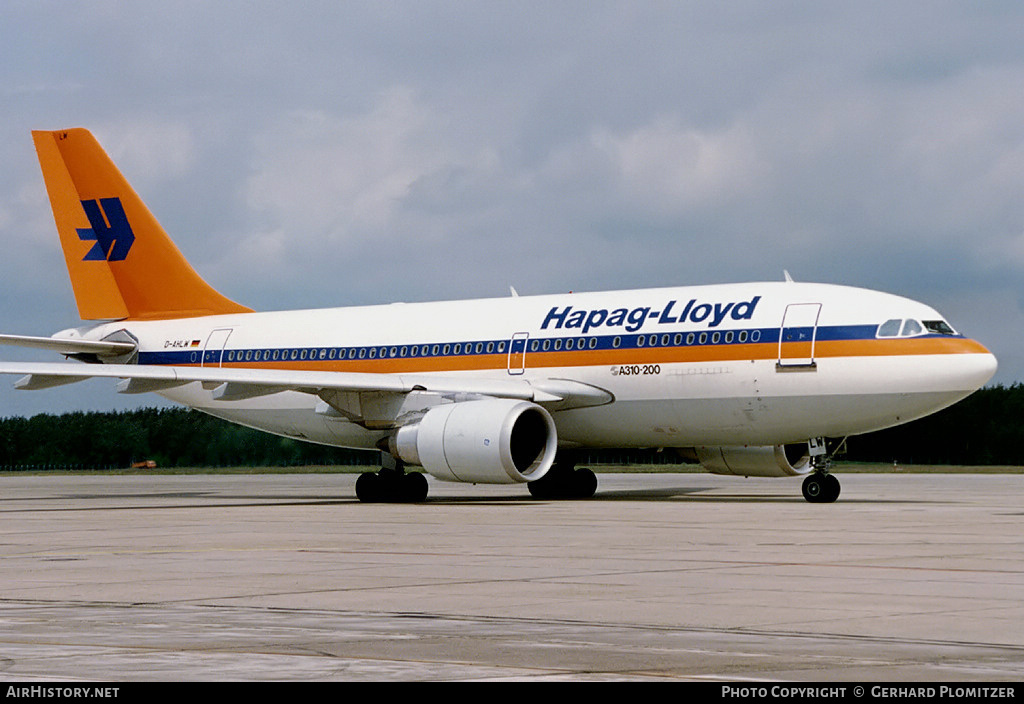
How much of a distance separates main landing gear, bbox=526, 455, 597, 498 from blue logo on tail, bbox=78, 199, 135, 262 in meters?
13.0

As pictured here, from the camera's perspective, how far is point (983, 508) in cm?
2609

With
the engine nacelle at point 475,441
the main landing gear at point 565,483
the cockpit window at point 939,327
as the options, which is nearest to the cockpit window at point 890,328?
the cockpit window at point 939,327

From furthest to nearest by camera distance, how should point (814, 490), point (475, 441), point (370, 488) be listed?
point (370, 488), point (814, 490), point (475, 441)

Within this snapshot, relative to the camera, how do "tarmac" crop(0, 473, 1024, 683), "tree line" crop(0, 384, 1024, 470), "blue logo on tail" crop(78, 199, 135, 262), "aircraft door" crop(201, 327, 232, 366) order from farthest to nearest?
1. "tree line" crop(0, 384, 1024, 470)
2. "blue logo on tail" crop(78, 199, 135, 262)
3. "aircraft door" crop(201, 327, 232, 366)
4. "tarmac" crop(0, 473, 1024, 683)

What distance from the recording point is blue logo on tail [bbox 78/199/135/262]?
38.6 meters

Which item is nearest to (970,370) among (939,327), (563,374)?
(939,327)

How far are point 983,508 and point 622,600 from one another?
52.2 ft

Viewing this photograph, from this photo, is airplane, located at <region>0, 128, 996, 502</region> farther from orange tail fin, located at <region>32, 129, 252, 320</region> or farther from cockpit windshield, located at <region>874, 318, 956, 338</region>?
orange tail fin, located at <region>32, 129, 252, 320</region>

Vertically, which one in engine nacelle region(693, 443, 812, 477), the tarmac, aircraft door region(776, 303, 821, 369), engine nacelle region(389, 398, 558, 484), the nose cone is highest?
aircraft door region(776, 303, 821, 369)

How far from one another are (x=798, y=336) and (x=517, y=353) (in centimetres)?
634

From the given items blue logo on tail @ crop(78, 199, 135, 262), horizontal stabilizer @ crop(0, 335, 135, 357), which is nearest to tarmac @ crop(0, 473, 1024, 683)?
horizontal stabilizer @ crop(0, 335, 135, 357)

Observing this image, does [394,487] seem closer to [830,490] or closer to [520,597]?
[830,490]

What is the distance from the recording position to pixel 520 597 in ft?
40.0
